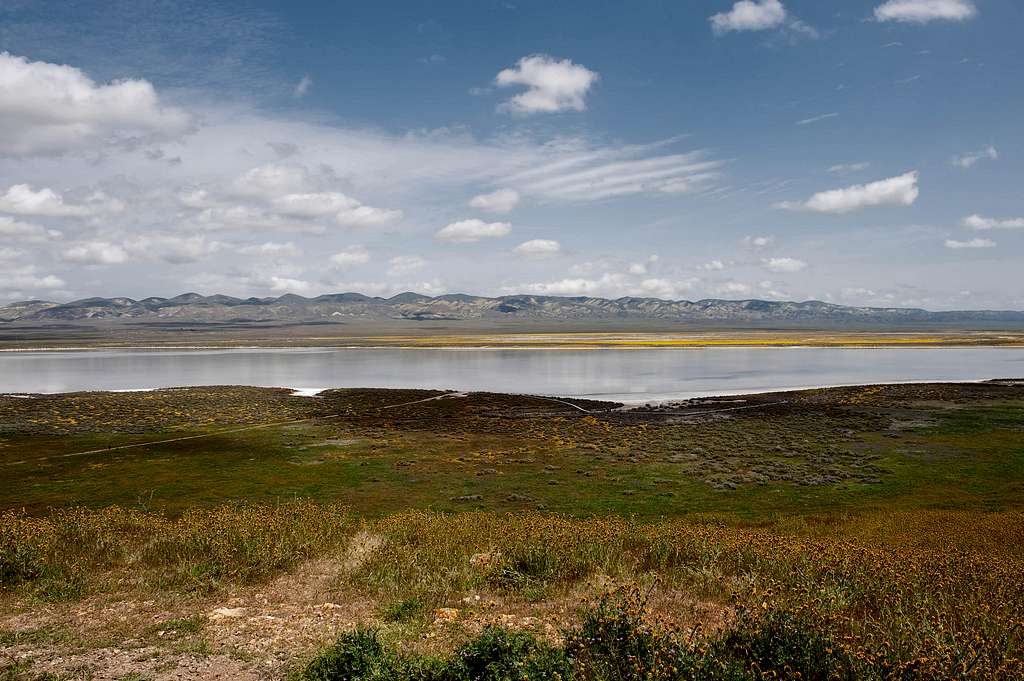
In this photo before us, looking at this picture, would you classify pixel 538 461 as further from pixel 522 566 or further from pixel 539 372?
pixel 539 372

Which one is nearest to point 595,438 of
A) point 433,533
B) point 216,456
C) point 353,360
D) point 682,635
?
point 216,456

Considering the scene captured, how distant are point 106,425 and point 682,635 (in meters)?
45.7

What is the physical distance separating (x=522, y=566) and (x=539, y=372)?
75151 mm

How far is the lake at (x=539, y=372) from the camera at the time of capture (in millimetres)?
67931

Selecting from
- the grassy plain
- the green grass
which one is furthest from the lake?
the grassy plain

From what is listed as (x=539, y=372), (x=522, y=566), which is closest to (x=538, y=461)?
(x=522, y=566)

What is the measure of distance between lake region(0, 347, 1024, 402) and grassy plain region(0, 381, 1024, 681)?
30635mm

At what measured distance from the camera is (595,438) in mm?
37156

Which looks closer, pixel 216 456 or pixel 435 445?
pixel 216 456

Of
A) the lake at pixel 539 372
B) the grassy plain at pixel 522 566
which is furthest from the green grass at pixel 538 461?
the lake at pixel 539 372

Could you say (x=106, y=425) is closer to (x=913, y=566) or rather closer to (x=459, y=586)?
(x=459, y=586)

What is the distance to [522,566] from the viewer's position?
12070 millimetres

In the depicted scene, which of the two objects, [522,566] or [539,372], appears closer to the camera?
[522,566]

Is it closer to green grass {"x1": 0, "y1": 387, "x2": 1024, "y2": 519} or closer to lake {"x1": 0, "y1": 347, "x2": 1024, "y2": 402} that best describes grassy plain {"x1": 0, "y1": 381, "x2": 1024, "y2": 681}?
green grass {"x1": 0, "y1": 387, "x2": 1024, "y2": 519}
